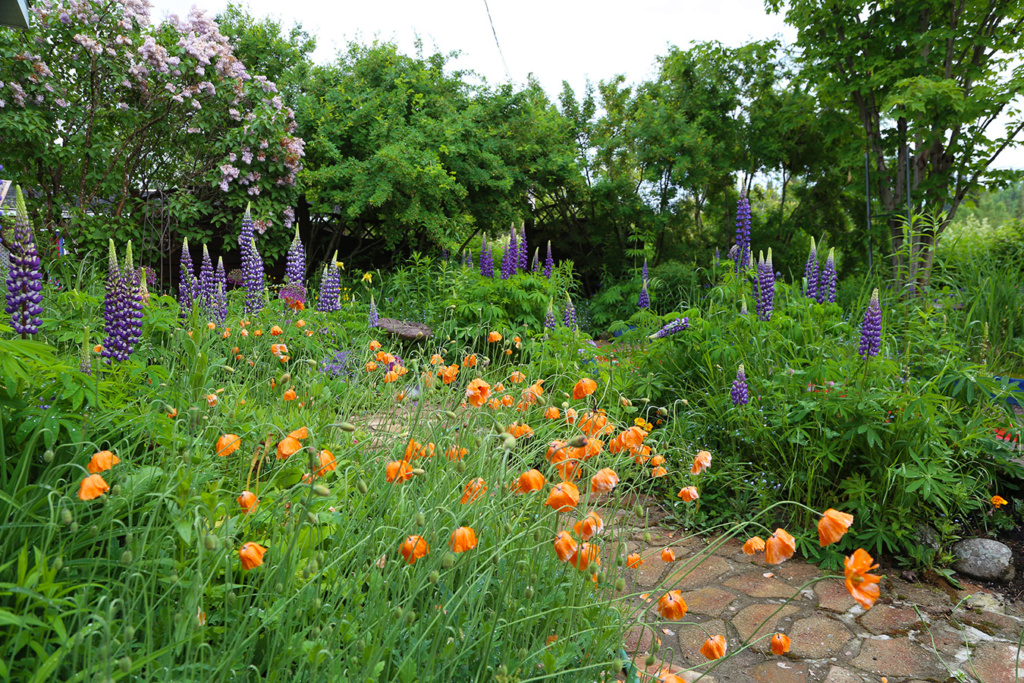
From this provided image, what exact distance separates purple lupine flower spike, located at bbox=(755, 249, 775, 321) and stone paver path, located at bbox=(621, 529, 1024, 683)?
1.55 meters

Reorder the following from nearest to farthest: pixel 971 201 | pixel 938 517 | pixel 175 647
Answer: pixel 175 647 → pixel 938 517 → pixel 971 201

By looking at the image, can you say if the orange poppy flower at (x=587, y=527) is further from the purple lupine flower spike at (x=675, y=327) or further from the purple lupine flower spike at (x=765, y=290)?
the purple lupine flower spike at (x=765, y=290)

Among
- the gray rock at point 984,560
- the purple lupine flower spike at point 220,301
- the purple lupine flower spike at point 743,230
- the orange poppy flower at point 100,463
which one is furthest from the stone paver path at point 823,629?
the purple lupine flower spike at point 220,301

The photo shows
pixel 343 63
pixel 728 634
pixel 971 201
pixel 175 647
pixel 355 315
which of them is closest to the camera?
pixel 175 647

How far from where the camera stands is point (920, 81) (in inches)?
229

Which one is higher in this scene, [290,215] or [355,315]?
[290,215]

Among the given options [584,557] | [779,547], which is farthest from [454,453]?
[779,547]

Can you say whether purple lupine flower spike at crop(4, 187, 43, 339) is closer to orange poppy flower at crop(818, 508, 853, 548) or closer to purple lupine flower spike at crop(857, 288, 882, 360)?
orange poppy flower at crop(818, 508, 853, 548)

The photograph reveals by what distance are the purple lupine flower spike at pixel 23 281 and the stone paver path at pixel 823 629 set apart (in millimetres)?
2489

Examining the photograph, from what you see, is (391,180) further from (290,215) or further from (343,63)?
(343,63)

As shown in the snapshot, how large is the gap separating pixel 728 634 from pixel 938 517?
136 cm

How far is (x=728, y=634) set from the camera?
2.37 meters

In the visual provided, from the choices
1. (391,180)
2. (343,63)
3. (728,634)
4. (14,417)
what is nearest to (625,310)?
(391,180)

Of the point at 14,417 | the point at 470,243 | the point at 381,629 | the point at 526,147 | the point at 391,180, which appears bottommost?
the point at 381,629
